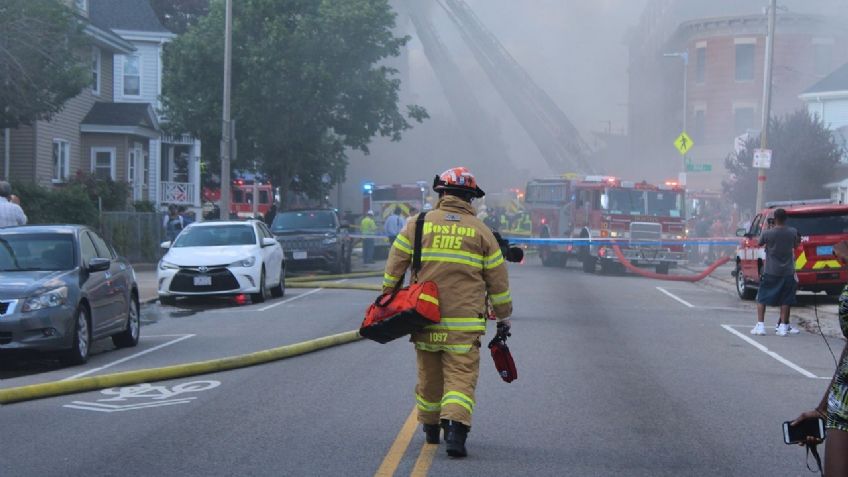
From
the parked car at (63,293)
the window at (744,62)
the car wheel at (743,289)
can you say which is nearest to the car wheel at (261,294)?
the parked car at (63,293)

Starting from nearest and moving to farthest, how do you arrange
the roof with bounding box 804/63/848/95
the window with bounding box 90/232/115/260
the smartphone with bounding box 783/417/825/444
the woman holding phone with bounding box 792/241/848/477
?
the woman holding phone with bounding box 792/241/848/477 < the smartphone with bounding box 783/417/825/444 < the window with bounding box 90/232/115/260 < the roof with bounding box 804/63/848/95

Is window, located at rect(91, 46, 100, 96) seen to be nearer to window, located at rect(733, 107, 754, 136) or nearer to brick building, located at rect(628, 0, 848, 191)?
brick building, located at rect(628, 0, 848, 191)

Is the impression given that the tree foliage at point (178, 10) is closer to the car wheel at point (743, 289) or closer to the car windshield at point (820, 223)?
the car wheel at point (743, 289)

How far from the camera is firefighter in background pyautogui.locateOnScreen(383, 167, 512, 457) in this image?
764 cm

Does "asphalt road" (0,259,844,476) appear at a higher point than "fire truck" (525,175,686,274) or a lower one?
lower

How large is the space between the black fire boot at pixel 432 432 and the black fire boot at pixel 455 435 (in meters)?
0.40

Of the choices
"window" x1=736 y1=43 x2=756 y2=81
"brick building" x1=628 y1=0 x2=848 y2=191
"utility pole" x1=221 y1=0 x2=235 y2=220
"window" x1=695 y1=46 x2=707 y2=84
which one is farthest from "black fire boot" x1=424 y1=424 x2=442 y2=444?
"window" x1=695 y1=46 x2=707 y2=84

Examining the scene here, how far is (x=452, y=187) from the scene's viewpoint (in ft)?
26.0

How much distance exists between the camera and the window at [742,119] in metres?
61.6

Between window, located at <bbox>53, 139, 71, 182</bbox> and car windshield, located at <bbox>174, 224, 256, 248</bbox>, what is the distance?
1678 cm

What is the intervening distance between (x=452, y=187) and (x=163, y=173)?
41949mm

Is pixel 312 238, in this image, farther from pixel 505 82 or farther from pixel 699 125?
pixel 699 125

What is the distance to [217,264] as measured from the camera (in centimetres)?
2092

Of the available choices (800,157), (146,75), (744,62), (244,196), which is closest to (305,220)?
(146,75)
